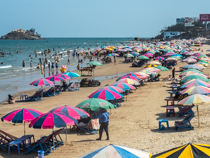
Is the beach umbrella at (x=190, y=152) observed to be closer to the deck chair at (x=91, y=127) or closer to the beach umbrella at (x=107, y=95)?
the deck chair at (x=91, y=127)

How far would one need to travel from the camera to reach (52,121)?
32.9ft

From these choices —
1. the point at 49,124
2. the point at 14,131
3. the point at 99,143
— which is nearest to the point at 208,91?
the point at 99,143

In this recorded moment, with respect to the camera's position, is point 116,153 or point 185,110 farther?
point 185,110

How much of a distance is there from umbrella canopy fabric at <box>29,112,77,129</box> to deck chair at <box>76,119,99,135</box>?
85.9 inches

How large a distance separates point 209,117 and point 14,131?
26.4ft

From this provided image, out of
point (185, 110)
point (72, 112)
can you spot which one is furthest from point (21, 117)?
point (185, 110)

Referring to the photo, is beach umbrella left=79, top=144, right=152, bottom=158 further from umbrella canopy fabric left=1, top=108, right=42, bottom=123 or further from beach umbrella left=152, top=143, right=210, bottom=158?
umbrella canopy fabric left=1, top=108, right=42, bottom=123

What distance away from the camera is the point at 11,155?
414 inches

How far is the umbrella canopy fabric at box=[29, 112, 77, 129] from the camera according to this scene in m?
9.98

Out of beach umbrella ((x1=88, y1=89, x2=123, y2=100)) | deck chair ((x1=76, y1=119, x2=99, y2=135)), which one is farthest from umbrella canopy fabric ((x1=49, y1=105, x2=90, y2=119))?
beach umbrella ((x1=88, y1=89, x2=123, y2=100))

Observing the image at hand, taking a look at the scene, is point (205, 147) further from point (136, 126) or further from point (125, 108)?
point (125, 108)

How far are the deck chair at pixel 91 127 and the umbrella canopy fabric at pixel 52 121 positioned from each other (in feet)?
7.16

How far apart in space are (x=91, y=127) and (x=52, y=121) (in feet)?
9.28

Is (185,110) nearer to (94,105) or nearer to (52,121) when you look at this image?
(94,105)
